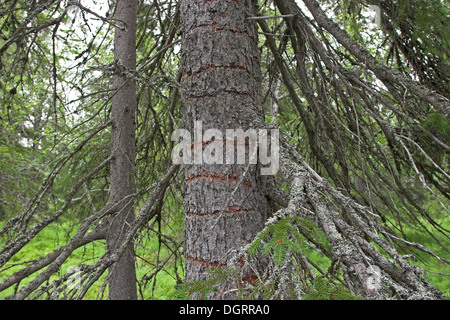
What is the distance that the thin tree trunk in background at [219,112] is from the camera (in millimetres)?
1537

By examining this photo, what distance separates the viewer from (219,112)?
1629mm

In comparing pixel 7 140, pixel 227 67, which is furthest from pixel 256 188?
pixel 7 140

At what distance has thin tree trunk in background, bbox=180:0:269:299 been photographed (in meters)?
1.54

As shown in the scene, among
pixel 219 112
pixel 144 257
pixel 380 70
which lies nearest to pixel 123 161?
pixel 219 112

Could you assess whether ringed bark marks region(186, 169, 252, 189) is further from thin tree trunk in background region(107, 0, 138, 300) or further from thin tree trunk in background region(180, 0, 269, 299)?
thin tree trunk in background region(107, 0, 138, 300)

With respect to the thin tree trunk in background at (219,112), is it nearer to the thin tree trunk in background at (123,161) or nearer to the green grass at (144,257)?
the thin tree trunk in background at (123,161)

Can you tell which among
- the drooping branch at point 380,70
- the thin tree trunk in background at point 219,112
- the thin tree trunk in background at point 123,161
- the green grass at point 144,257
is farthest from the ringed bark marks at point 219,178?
the green grass at point 144,257

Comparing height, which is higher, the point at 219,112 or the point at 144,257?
the point at 219,112

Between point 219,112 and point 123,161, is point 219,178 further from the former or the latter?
point 123,161

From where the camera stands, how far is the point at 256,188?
1.63 m

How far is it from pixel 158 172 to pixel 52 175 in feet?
2.93

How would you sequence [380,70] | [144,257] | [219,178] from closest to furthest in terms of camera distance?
[219,178]
[380,70]
[144,257]

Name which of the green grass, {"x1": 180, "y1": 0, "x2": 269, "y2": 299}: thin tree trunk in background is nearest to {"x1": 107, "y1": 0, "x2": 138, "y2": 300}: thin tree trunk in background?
{"x1": 180, "y1": 0, "x2": 269, "y2": 299}: thin tree trunk in background
